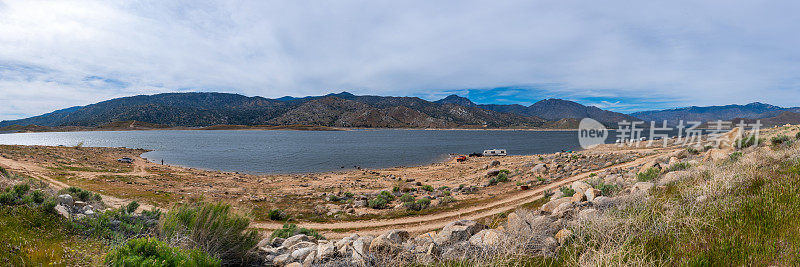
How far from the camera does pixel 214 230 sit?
5254 mm

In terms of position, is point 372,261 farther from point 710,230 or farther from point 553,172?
point 553,172

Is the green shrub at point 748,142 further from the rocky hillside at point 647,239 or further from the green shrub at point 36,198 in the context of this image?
the green shrub at point 36,198

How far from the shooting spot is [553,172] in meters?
22.5

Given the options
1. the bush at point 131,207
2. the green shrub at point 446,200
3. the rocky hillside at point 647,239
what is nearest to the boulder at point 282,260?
the rocky hillside at point 647,239

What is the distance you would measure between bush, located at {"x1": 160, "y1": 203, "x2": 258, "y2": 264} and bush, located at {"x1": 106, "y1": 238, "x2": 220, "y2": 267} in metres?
1.40

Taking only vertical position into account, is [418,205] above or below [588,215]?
below

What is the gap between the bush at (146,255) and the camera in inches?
122

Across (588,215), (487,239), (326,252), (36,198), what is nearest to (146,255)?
(326,252)

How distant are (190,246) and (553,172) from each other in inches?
913

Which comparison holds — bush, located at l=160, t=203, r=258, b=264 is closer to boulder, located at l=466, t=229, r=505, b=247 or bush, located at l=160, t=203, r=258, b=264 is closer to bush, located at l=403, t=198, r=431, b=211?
boulder, located at l=466, t=229, r=505, b=247

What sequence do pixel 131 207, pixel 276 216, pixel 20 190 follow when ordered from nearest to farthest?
pixel 20 190
pixel 131 207
pixel 276 216

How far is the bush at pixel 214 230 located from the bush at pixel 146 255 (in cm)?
140

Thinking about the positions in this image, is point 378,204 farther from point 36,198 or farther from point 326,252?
point 36,198

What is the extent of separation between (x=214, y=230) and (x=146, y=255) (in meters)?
1.97
